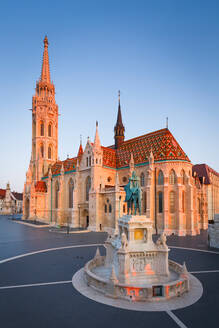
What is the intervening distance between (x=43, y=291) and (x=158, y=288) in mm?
5845

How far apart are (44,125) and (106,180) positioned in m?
32.2

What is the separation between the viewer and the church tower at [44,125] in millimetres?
67169

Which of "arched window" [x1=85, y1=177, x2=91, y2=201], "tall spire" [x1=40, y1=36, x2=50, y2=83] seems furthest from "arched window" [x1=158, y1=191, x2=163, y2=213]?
"tall spire" [x1=40, y1=36, x2=50, y2=83]

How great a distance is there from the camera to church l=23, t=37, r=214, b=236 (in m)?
38.7

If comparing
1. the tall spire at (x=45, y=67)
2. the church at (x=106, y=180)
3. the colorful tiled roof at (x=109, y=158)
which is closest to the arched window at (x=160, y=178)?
the church at (x=106, y=180)

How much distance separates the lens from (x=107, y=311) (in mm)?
9539

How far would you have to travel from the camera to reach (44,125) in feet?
223

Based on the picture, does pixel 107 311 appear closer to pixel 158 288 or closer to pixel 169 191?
pixel 158 288

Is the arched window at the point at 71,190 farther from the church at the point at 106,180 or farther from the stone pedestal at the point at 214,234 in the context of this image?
the stone pedestal at the point at 214,234

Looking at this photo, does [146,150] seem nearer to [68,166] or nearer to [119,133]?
[119,133]

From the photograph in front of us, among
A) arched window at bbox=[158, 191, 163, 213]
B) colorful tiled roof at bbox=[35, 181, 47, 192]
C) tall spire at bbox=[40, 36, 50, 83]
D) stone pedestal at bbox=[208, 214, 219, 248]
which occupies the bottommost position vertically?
stone pedestal at bbox=[208, 214, 219, 248]

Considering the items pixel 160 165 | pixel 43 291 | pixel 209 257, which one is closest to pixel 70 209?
pixel 160 165

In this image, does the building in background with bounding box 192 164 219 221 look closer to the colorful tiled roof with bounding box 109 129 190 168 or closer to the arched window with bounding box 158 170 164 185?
the colorful tiled roof with bounding box 109 129 190 168

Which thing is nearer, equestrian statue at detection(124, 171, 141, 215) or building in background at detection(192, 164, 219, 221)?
equestrian statue at detection(124, 171, 141, 215)
